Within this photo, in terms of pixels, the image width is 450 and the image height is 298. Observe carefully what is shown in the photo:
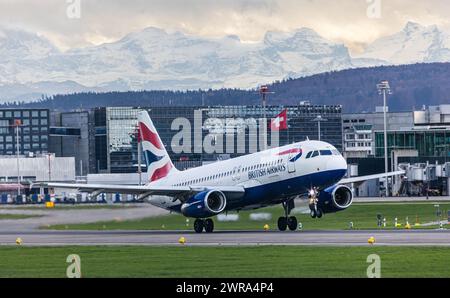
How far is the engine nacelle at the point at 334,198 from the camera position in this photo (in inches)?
3155

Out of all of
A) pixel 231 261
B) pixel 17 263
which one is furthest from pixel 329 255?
pixel 17 263

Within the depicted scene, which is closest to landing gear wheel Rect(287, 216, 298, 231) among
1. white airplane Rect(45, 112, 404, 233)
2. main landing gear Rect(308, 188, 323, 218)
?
white airplane Rect(45, 112, 404, 233)

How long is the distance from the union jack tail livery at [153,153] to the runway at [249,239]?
13691 millimetres

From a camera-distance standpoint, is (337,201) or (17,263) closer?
(17,263)

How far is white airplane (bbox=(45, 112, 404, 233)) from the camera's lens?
2995 inches

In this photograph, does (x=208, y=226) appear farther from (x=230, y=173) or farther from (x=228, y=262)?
(x=228, y=262)

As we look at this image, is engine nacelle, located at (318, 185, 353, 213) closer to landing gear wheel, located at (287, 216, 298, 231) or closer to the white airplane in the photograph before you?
the white airplane

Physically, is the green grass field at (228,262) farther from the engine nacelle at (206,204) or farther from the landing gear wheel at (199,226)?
the landing gear wheel at (199,226)

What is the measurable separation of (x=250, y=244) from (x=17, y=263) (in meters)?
14.2

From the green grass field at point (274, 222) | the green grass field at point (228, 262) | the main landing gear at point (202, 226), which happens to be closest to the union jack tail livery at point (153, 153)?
the green grass field at point (274, 222)

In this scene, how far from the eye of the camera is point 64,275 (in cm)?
4547

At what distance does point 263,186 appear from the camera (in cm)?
7944
